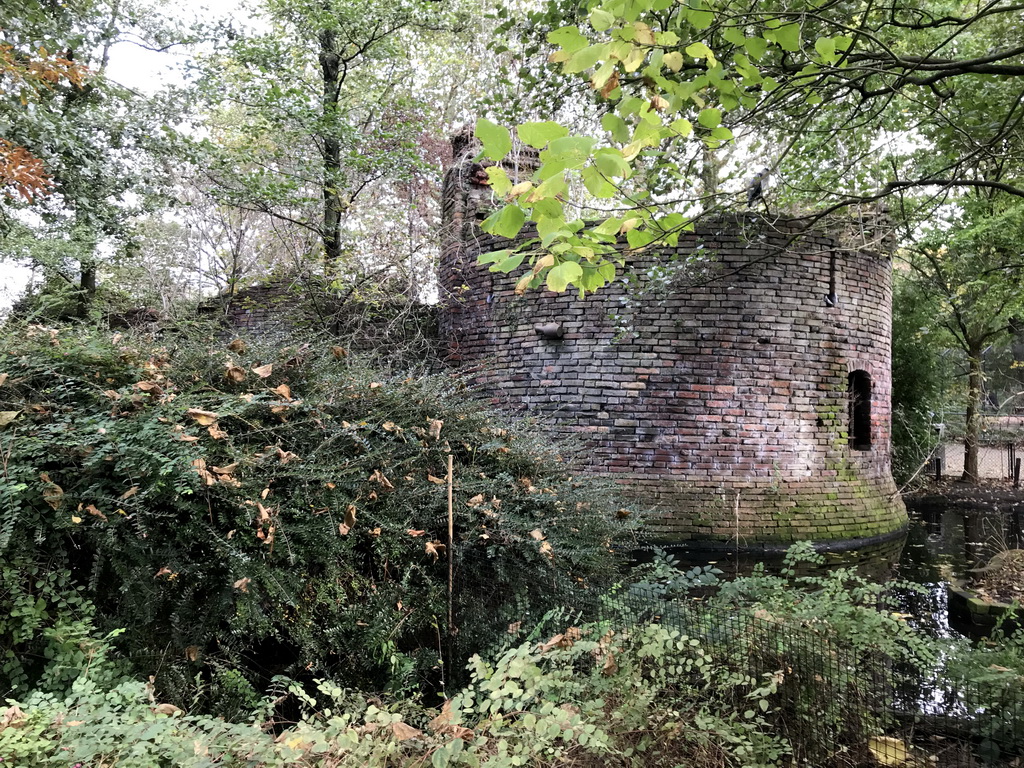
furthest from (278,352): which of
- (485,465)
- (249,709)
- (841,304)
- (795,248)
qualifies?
(841,304)

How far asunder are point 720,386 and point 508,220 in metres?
6.46

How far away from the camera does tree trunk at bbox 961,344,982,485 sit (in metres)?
14.1

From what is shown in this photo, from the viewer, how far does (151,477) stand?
285 cm

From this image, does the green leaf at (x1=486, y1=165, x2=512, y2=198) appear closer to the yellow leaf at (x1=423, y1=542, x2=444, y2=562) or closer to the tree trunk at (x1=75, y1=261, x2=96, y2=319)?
the yellow leaf at (x1=423, y1=542, x2=444, y2=562)

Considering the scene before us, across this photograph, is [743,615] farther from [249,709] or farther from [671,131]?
[249,709]

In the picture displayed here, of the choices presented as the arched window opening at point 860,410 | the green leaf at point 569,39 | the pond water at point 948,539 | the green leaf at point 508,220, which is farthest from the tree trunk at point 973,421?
the green leaf at point 508,220

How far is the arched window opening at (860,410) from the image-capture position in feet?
28.7

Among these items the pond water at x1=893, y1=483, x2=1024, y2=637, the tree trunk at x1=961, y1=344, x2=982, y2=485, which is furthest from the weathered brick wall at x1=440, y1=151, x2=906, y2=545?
the tree trunk at x1=961, y1=344, x2=982, y2=485

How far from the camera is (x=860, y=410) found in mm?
8977

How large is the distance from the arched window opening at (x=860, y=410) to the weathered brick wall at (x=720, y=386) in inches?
23.7

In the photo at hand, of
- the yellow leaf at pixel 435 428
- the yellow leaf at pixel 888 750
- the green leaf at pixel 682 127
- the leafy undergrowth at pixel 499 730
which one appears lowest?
the yellow leaf at pixel 888 750

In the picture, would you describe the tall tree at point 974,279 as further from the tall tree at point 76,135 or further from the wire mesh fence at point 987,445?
the tall tree at point 76,135

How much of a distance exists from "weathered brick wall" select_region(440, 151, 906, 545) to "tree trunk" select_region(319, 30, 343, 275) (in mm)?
2875

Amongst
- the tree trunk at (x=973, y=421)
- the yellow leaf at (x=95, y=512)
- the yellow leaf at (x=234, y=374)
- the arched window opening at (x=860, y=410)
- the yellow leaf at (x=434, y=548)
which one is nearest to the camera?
the yellow leaf at (x=95, y=512)
